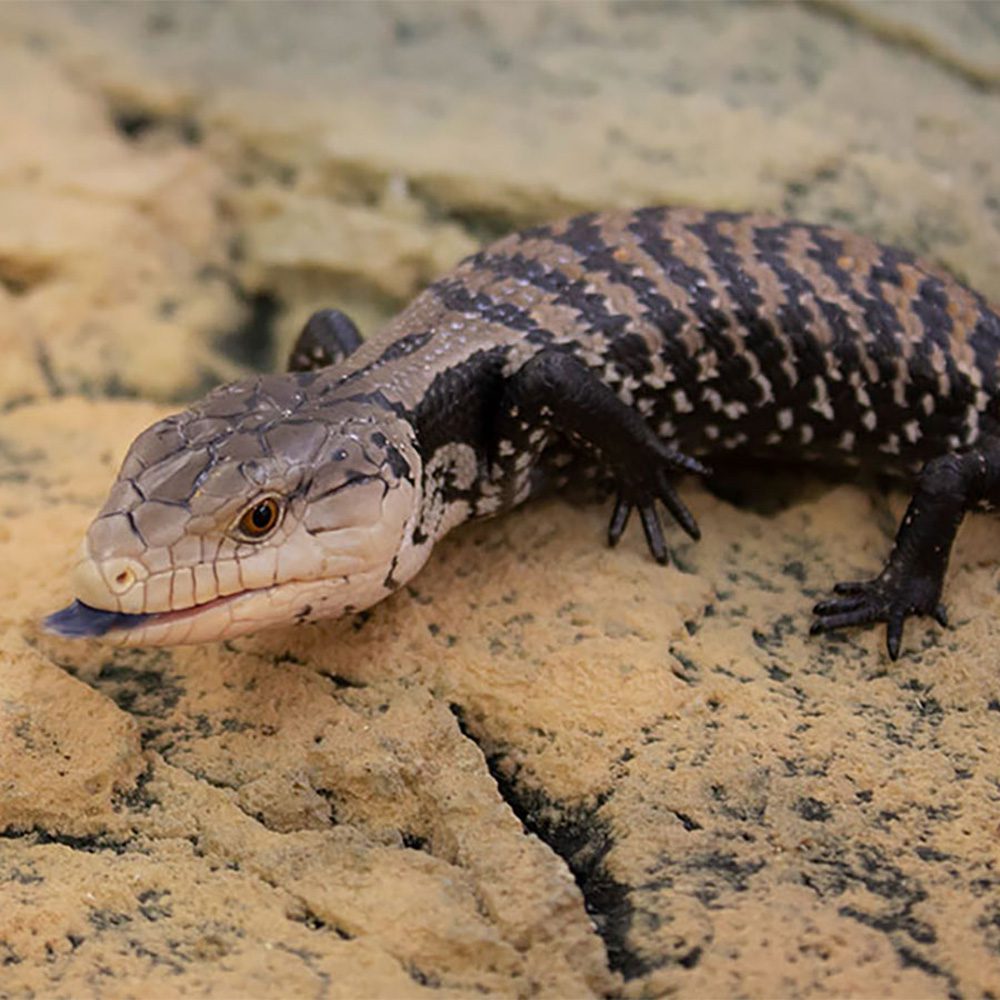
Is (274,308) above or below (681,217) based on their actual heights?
below

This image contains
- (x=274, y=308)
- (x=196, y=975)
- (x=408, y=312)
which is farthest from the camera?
(x=274, y=308)

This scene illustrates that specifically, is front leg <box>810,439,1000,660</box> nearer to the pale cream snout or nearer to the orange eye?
the orange eye

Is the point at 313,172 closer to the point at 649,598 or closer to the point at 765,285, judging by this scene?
the point at 765,285

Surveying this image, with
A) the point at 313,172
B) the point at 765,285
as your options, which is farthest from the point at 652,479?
the point at 313,172

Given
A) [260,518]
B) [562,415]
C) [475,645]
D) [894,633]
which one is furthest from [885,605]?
[260,518]

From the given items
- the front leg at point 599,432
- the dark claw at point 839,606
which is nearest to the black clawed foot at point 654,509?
the front leg at point 599,432

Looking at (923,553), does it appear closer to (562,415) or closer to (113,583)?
(562,415)
